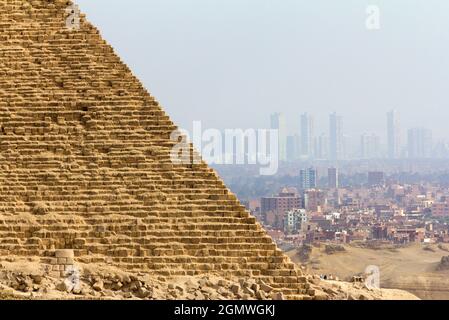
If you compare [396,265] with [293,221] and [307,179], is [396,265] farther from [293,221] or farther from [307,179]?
[307,179]

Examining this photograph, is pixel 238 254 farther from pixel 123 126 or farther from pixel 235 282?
pixel 123 126

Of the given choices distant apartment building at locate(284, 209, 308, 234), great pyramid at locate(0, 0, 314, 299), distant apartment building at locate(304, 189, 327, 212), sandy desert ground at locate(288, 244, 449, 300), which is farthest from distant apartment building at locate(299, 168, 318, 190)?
great pyramid at locate(0, 0, 314, 299)

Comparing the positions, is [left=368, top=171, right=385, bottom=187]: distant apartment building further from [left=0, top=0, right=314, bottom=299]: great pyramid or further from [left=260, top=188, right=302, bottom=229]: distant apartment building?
[left=0, top=0, right=314, bottom=299]: great pyramid

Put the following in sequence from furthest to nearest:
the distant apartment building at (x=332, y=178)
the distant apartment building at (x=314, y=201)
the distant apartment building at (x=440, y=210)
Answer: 1. the distant apartment building at (x=332, y=178)
2. the distant apartment building at (x=440, y=210)
3. the distant apartment building at (x=314, y=201)

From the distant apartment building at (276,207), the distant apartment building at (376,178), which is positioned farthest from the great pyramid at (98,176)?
the distant apartment building at (376,178)

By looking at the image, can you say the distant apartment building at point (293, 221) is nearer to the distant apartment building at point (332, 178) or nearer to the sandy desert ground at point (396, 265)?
the sandy desert ground at point (396, 265)
